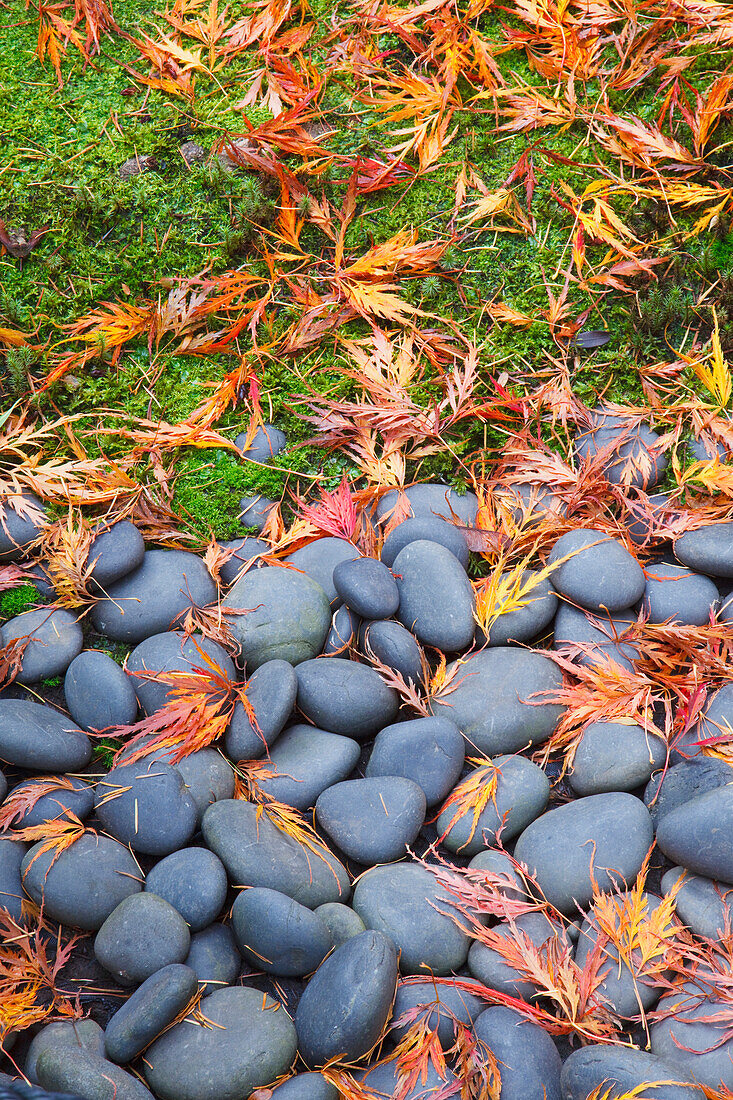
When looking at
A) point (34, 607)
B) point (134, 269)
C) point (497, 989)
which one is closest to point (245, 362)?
point (134, 269)

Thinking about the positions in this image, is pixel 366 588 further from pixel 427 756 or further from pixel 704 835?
pixel 704 835

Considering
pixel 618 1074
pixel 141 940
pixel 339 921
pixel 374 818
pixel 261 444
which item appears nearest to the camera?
pixel 618 1074

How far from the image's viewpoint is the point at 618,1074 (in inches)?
68.8

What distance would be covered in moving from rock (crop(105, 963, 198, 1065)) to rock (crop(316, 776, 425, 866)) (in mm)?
529

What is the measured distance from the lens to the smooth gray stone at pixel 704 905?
6.42ft

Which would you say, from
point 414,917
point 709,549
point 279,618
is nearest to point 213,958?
point 414,917

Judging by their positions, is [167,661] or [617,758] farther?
[167,661]

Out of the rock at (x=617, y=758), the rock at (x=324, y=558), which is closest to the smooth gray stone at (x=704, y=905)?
the rock at (x=617, y=758)

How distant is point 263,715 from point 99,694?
1.68 ft

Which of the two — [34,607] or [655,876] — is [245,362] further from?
[655,876]

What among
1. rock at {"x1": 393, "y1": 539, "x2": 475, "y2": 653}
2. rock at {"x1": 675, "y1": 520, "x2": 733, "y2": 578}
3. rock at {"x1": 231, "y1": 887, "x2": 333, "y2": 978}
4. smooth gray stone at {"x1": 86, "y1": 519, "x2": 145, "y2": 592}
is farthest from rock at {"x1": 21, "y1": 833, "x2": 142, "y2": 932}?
rock at {"x1": 675, "y1": 520, "x2": 733, "y2": 578}

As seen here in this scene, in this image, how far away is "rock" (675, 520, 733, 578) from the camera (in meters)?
2.37

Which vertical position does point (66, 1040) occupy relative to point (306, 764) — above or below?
below

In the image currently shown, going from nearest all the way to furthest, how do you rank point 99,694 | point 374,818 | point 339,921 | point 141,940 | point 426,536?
point 141,940, point 339,921, point 374,818, point 99,694, point 426,536
